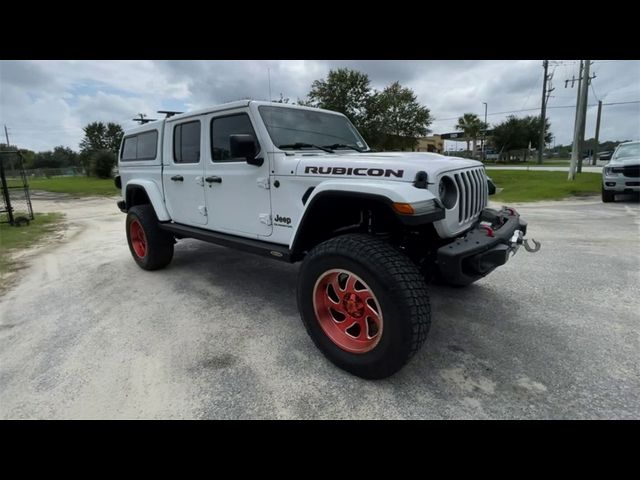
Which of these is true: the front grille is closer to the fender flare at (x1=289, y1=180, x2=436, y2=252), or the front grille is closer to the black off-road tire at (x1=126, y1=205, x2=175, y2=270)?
the fender flare at (x1=289, y1=180, x2=436, y2=252)

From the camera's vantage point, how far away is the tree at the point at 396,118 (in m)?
25.2

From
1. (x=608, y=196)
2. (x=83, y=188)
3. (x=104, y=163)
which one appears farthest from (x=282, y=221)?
(x=104, y=163)

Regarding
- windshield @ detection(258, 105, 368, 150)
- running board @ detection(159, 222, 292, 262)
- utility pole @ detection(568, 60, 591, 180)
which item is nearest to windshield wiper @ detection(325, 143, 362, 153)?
windshield @ detection(258, 105, 368, 150)

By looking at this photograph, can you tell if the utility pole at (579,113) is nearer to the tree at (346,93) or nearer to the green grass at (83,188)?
the tree at (346,93)

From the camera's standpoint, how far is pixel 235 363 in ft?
8.84

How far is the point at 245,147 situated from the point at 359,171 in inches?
39.4

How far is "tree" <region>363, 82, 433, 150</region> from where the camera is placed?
992 inches

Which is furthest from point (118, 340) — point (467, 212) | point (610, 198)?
point (610, 198)

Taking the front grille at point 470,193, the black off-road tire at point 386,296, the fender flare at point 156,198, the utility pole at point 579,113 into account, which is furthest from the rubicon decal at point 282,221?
the utility pole at point 579,113

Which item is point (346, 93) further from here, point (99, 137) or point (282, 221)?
point (99, 137)

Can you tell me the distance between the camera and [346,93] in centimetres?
2438

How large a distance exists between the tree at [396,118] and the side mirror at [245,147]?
2308 centimetres

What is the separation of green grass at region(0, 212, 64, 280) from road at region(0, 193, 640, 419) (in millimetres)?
1509
